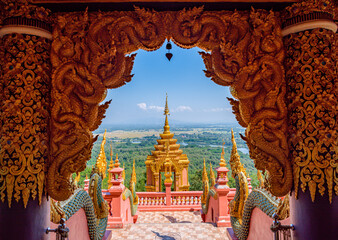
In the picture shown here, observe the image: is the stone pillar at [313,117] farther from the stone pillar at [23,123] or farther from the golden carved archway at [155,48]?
the stone pillar at [23,123]

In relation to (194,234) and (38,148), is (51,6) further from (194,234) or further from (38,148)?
(194,234)

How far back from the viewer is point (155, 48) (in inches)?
107

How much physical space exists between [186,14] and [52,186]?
2.55 meters

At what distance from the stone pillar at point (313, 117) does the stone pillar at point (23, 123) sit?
2.84 metres

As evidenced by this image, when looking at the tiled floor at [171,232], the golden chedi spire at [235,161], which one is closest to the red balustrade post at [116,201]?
the tiled floor at [171,232]

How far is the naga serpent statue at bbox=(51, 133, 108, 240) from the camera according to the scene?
9.37 feet

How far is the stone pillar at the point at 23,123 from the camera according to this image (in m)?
2.30

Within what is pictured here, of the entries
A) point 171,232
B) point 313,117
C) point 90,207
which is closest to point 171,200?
point 171,232

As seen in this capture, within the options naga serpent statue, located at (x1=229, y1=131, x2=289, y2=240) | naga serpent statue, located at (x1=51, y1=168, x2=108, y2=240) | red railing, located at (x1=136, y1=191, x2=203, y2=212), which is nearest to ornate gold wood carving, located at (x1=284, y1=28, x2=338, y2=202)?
naga serpent statue, located at (x1=229, y1=131, x2=289, y2=240)

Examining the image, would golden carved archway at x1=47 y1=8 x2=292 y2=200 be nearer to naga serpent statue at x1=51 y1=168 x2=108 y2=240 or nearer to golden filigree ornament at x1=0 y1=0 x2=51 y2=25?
golden filigree ornament at x1=0 y1=0 x2=51 y2=25

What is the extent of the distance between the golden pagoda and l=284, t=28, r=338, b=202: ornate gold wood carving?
13.9 meters

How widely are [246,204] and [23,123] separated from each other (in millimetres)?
3583

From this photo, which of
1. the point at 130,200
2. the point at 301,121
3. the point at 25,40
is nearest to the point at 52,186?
the point at 25,40

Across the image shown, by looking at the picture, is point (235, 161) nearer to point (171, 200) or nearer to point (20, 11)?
point (20, 11)
